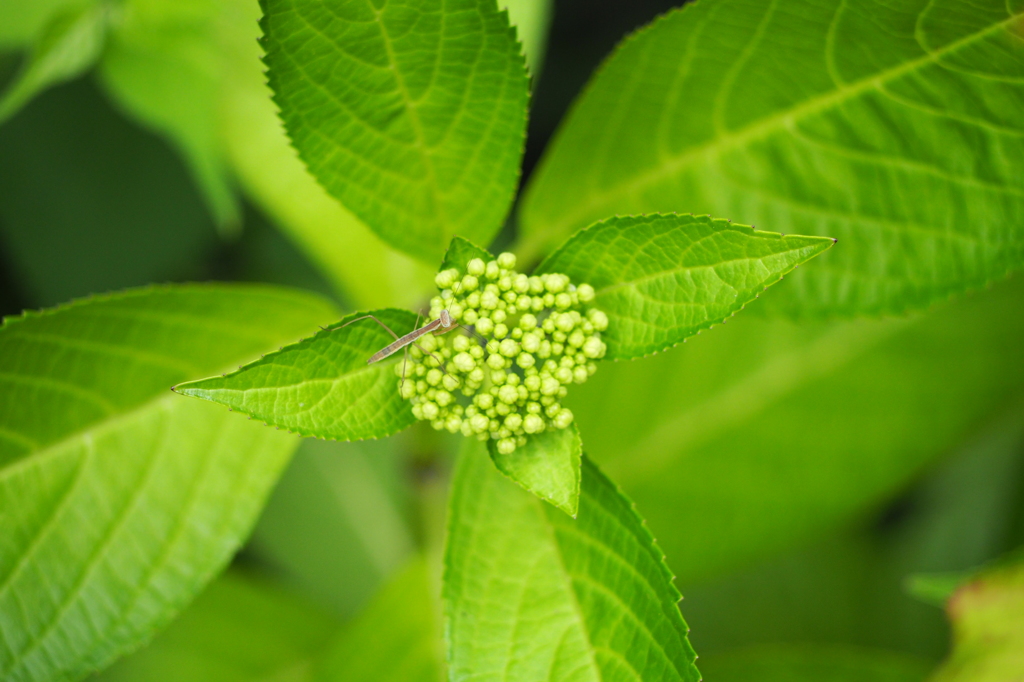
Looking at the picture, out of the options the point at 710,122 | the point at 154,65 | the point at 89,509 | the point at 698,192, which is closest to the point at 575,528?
the point at 698,192

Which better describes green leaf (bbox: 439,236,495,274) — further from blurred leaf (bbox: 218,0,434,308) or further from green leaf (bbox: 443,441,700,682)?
blurred leaf (bbox: 218,0,434,308)

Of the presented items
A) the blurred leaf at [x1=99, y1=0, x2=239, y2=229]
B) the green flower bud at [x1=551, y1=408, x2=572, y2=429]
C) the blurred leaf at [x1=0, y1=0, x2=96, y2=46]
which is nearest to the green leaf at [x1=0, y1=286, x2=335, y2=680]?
the blurred leaf at [x1=99, y1=0, x2=239, y2=229]

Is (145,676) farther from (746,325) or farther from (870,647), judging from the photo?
(870,647)

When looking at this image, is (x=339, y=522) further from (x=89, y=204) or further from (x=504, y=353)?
(x=504, y=353)

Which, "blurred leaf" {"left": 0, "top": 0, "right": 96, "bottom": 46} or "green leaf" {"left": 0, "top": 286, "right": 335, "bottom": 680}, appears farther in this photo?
"blurred leaf" {"left": 0, "top": 0, "right": 96, "bottom": 46}

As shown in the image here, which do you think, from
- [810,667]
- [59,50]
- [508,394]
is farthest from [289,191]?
[810,667]

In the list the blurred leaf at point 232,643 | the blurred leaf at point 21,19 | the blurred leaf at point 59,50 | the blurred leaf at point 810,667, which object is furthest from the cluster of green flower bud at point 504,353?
the blurred leaf at point 21,19
